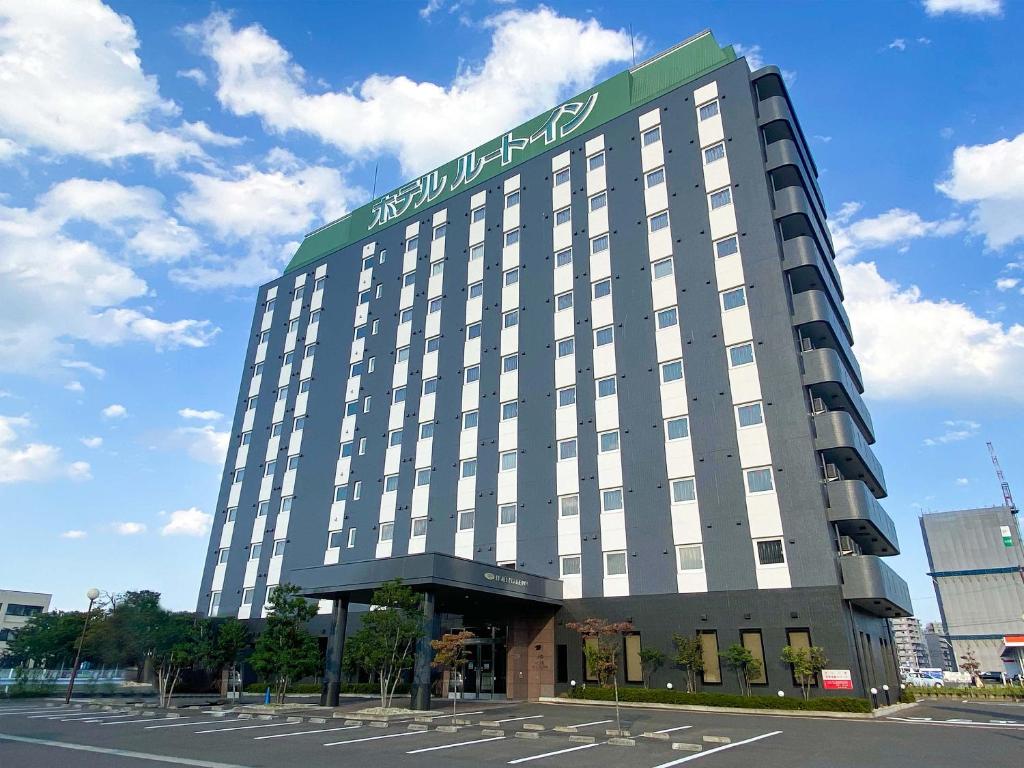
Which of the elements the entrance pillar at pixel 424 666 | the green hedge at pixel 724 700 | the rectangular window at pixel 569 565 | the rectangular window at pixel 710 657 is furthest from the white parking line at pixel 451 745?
the rectangular window at pixel 569 565

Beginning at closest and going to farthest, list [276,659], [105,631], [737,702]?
[737,702] < [276,659] < [105,631]

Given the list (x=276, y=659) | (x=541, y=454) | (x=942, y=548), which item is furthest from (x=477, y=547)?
(x=942, y=548)

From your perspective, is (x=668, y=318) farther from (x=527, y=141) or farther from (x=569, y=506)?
(x=527, y=141)

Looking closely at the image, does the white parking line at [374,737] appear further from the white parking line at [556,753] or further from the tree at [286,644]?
the tree at [286,644]

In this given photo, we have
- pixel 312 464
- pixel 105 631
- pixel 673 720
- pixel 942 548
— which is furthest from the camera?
pixel 942 548

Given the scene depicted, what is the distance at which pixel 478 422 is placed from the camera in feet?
140

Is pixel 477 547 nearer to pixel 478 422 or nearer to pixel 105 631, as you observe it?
pixel 478 422

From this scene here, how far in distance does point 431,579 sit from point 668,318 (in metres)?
20.2

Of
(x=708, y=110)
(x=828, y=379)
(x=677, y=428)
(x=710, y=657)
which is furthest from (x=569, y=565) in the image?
(x=708, y=110)

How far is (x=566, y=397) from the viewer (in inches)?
1565

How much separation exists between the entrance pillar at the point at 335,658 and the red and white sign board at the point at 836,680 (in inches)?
873

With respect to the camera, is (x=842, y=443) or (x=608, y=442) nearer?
(x=842, y=443)

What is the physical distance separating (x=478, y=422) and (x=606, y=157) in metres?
20.3

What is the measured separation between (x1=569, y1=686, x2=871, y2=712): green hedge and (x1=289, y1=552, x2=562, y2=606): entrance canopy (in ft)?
16.9
